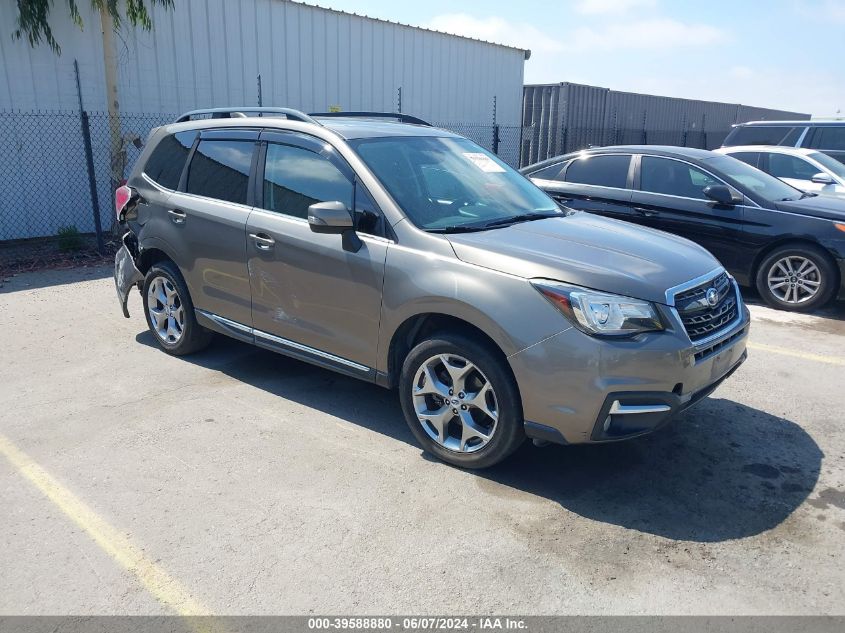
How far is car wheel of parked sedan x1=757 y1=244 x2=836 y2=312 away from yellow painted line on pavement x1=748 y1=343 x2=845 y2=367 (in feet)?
4.99

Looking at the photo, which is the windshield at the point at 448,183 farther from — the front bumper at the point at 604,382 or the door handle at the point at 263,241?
the front bumper at the point at 604,382

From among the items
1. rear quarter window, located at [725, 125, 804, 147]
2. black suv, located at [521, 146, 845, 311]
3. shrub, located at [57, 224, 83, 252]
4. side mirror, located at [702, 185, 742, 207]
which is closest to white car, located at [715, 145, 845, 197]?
rear quarter window, located at [725, 125, 804, 147]

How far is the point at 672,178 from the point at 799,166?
3.68m

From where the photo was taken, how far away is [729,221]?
7422 millimetres

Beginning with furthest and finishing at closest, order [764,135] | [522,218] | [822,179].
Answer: [764,135] → [822,179] → [522,218]

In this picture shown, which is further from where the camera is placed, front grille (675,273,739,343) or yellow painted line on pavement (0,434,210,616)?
front grille (675,273,739,343)

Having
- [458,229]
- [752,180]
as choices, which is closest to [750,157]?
[752,180]

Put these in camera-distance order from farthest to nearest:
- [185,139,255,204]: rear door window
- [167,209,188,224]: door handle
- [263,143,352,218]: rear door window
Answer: [167,209,188,224]: door handle, [185,139,255,204]: rear door window, [263,143,352,218]: rear door window

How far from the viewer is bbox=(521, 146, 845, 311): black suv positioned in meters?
7.08

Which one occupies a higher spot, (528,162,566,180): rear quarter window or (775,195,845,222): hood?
(528,162,566,180): rear quarter window

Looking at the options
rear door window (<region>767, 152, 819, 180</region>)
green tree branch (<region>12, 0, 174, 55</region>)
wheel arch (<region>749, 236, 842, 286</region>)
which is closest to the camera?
wheel arch (<region>749, 236, 842, 286</region>)

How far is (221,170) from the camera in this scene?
4.95m

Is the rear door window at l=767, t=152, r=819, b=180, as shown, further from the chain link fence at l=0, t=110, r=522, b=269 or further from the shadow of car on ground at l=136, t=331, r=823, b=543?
the chain link fence at l=0, t=110, r=522, b=269

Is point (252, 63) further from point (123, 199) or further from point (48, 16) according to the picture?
point (123, 199)
